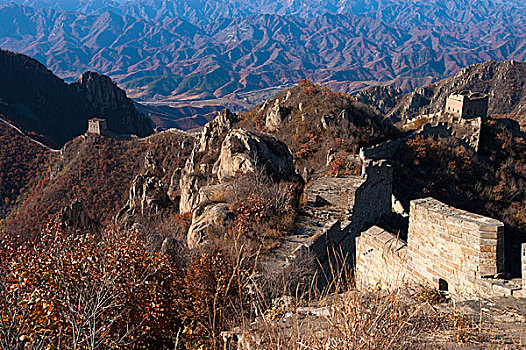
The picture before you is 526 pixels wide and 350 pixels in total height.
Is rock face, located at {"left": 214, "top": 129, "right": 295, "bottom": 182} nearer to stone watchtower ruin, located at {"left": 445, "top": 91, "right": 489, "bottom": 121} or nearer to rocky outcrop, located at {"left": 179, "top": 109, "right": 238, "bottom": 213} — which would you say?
rocky outcrop, located at {"left": 179, "top": 109, "right": 238, "bottom": 213}

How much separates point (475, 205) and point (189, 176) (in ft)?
60.9

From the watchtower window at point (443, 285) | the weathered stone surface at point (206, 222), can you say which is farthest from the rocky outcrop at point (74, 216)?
the watchtower window at point (443, 285)

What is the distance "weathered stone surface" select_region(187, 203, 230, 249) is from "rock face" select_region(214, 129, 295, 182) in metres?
3.72

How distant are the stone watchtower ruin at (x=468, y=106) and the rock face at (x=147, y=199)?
90.2ft

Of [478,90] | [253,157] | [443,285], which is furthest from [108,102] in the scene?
[443,285]

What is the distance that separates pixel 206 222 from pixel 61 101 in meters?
121

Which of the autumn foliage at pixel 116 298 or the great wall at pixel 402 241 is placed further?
the great wall at pixel 402 241

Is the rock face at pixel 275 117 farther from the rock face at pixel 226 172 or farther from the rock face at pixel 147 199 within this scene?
the rock face at pixel 147 199

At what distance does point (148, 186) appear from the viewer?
26188 mm

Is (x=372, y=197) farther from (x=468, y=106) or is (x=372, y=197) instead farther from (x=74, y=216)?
(x=468, y=106)

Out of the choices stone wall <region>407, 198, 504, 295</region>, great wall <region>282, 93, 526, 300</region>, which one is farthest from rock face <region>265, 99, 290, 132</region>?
stone wall <region>407, 198, 504, 295</region>

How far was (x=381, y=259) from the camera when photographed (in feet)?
28.7

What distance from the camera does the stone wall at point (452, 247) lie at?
623cm

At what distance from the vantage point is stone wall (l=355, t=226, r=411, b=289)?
27.0ft
